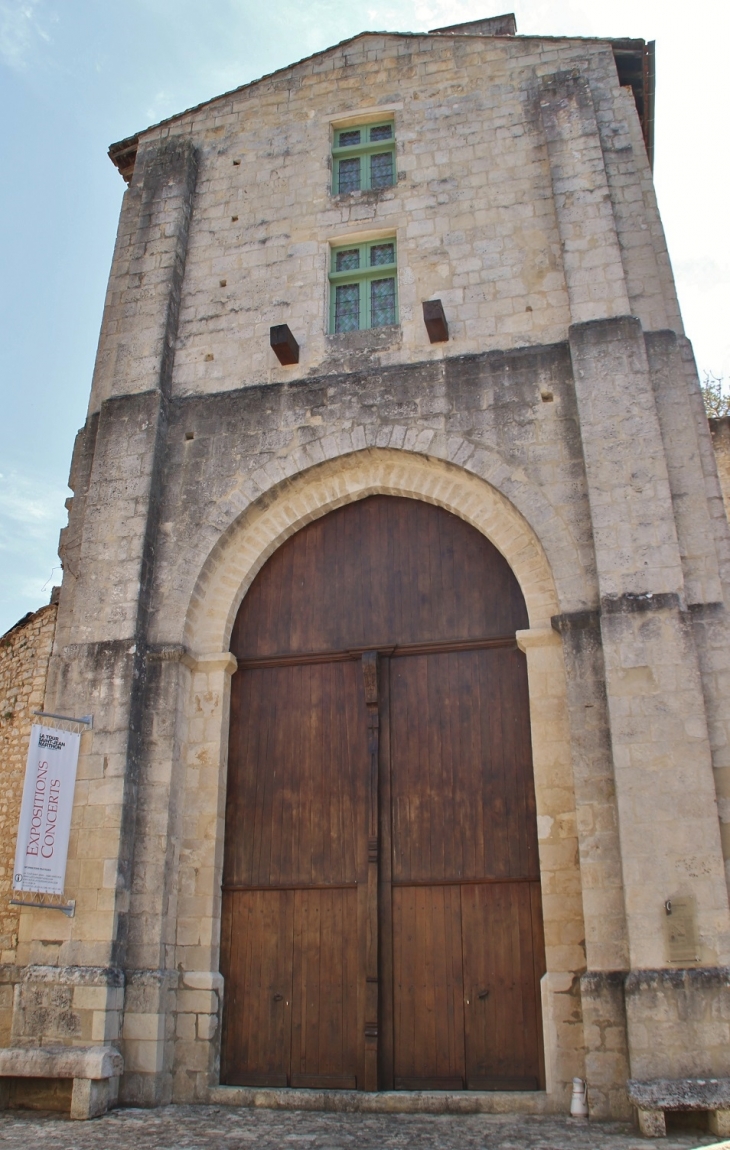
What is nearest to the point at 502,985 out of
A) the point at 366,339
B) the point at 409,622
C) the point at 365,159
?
the point at 409,622

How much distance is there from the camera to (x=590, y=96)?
9.61m

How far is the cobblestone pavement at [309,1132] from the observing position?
5727mm

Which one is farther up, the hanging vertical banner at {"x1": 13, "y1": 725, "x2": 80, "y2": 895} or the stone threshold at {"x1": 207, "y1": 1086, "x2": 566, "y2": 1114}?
the hanging vertical banner at {"x1": 13, "y1": 725, "x2": 80, "y2": 895}

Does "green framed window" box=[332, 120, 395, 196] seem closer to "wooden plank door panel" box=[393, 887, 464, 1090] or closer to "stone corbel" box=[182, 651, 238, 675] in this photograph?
"stone corbel" box=[182, 651, 238, 675]

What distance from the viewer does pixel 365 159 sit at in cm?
1058

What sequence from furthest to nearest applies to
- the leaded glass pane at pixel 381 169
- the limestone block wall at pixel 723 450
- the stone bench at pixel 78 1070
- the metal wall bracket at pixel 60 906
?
the leaded glass pane at pixel 381 169
the limestone block wall at pixel 723 450
the metal wall bracket at pixel 60 906
the stone bench at pixel 78 1070

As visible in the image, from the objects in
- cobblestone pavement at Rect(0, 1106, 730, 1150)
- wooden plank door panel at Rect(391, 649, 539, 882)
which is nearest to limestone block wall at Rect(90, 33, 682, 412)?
wooden plank door panel at Rect(391, 649, 539, 882)

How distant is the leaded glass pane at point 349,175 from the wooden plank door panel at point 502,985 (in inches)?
293

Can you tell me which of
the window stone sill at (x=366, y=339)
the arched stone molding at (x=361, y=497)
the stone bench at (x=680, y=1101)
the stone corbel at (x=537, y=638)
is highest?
the window stone sill at (x=366, y=339)

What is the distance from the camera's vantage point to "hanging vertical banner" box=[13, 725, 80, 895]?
745cm

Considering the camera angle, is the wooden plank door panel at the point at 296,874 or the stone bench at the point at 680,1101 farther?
the wooden plank door panel at the point at 296,874

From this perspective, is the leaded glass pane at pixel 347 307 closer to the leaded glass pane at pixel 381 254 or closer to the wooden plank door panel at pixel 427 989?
the leaded glass pane at pixel 381 254

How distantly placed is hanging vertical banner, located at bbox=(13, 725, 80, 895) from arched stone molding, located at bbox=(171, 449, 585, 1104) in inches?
38.5

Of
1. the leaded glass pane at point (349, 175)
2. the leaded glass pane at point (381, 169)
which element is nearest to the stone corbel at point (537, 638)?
the leaded glass pane at point (381, 169)
